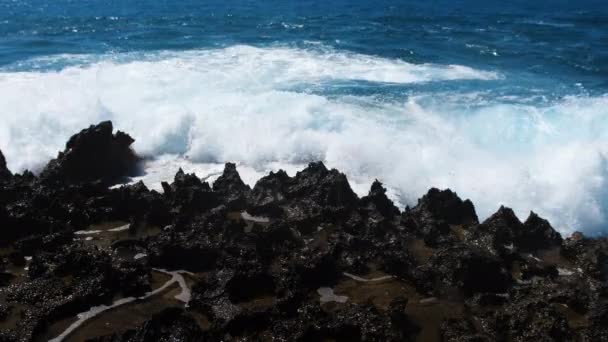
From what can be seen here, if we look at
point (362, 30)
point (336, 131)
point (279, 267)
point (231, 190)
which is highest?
point (362, 30)

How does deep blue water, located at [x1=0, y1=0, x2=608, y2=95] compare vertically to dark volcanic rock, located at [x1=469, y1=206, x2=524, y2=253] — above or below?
above

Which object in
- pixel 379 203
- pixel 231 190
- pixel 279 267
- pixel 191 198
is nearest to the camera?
pixel 279 267

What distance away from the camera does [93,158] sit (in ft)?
56.1

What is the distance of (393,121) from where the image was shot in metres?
23.3

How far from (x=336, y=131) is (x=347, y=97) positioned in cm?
505

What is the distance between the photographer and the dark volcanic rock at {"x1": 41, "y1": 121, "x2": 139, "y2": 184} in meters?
16.5

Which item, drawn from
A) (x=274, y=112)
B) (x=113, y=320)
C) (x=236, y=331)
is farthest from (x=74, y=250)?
(x=274, y=112)

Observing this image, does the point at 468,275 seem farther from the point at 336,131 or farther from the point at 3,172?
the point at 3,172

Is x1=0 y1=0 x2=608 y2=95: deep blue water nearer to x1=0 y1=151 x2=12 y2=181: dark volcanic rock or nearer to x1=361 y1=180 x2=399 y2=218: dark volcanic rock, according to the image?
x1=361 y1=180 x2=399 y2=218: dark volcanic rock

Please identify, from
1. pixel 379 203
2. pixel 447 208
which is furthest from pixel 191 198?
pixel 447 208

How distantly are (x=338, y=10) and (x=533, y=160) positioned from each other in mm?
36625

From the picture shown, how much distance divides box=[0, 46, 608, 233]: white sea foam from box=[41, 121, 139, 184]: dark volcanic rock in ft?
3.94

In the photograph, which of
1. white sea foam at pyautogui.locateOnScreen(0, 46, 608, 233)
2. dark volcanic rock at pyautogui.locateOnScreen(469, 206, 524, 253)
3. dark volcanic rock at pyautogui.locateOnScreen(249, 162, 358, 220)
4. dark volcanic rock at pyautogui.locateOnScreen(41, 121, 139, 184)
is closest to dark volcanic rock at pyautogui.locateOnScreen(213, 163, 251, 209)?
dark volcanic rock at pyautogui.locateOnScreen(249, 162, 358, 220)

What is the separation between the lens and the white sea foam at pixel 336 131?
1827cm
